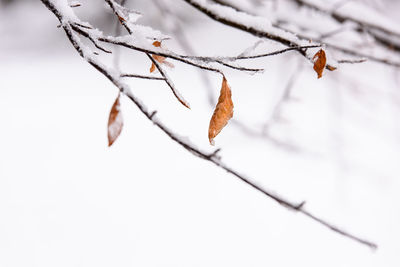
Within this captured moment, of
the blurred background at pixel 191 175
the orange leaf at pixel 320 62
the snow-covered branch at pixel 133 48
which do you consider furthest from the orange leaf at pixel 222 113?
the blurred background at pixel 191 175

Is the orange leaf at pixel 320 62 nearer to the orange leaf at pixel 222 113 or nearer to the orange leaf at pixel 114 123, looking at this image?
the orange leaf at pixel 222 113

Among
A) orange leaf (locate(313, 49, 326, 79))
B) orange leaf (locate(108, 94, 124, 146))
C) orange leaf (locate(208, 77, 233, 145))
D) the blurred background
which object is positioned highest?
orange leaf (locate(313, 49, 326, 79))

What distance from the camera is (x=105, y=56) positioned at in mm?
5023

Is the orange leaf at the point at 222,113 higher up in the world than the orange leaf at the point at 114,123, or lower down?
higher up

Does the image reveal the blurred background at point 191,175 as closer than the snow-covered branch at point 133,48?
No

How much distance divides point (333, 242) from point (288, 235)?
14.6 inches

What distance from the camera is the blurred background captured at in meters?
2.41

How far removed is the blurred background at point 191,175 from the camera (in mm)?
2406

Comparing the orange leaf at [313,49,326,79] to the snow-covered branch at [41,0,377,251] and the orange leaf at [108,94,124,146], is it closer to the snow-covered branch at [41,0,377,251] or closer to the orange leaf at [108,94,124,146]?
the snow-covered branch at [41,0,377,251]

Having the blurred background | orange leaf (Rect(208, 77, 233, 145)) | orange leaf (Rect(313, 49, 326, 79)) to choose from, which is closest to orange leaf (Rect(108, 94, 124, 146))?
orange leaf (Rect(208, 77, 233, 145))

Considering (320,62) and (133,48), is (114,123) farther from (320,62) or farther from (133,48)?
(320,62)

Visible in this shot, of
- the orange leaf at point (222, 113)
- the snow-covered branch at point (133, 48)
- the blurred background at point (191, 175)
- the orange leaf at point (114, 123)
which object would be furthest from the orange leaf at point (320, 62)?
the blurred background at point (191, 175)

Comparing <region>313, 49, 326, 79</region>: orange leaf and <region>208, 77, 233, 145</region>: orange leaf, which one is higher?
<region>313, 49, 326, 79</region>: orange leaf

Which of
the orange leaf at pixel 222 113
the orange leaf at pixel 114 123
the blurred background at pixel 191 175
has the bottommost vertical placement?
the blurred background at pixel 191 175
